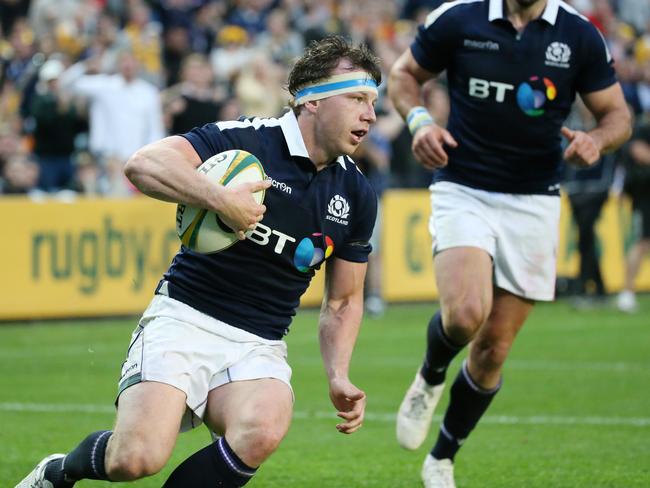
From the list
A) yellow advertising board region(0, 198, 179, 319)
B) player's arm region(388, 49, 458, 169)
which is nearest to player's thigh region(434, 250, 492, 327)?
player's arm region(388, 49, 458, 169)

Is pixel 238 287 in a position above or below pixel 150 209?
above

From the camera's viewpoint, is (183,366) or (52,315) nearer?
(183,366)

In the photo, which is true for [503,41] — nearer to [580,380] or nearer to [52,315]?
[580,380]

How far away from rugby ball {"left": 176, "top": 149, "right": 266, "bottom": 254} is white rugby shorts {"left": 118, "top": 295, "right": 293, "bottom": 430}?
354mm

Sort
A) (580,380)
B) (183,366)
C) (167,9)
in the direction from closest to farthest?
1. (183,366)
2. (580,380)
3. (167,9)

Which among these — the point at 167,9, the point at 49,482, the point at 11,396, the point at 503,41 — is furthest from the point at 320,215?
the point at 167,9

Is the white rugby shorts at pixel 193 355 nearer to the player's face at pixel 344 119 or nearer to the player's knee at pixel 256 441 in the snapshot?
the player's knee at pixel 256 441

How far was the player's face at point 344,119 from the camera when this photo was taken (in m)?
5.85

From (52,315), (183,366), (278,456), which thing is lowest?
(52,315)

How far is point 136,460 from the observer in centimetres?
529

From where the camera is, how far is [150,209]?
625 inches

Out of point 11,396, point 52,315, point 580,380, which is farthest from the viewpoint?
point 52,315

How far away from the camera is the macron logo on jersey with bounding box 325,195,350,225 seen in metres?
5.96

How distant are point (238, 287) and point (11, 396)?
509cm
